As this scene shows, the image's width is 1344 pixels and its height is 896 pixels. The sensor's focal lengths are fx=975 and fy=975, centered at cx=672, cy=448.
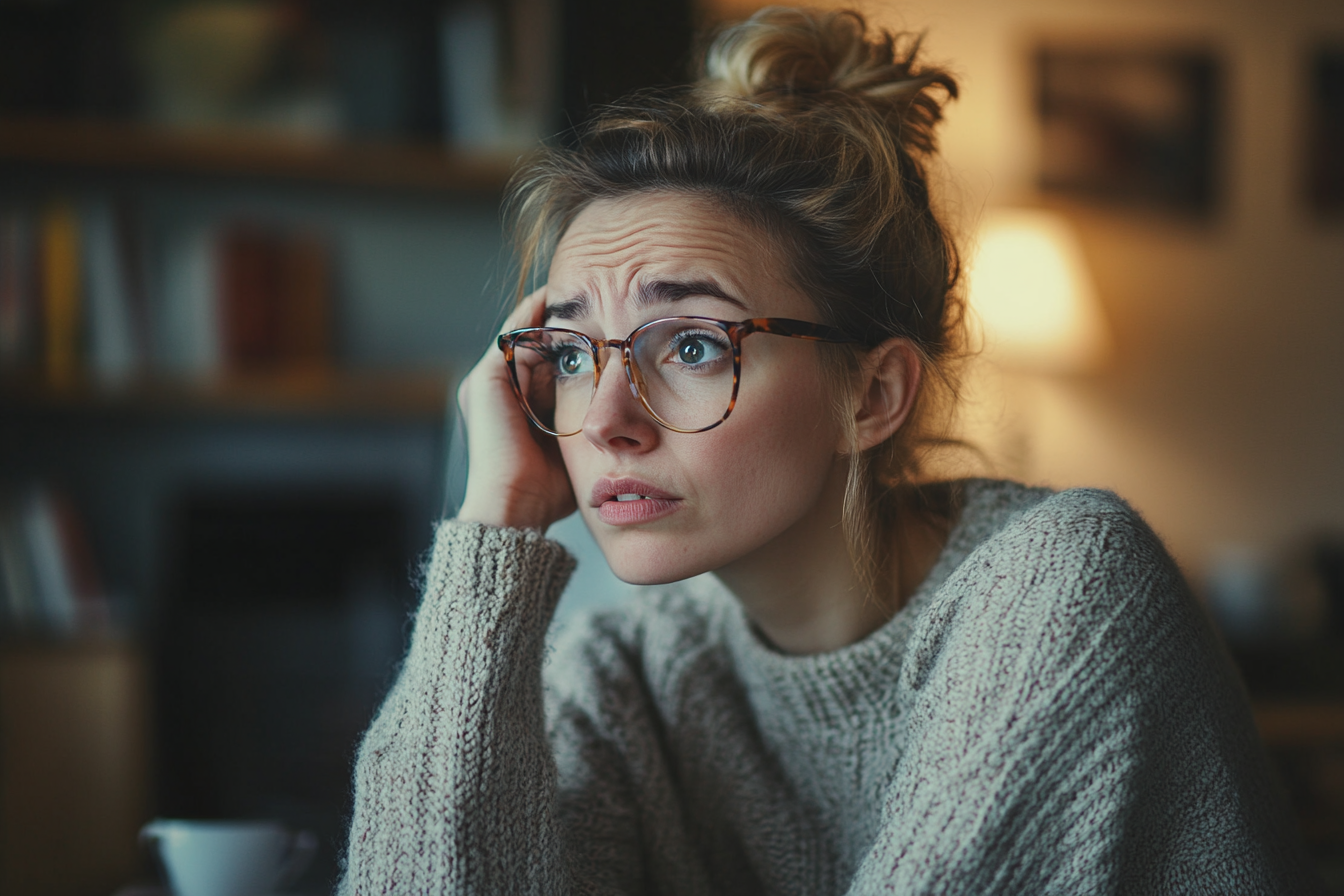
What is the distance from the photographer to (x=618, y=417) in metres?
0.80

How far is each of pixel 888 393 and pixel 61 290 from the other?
1743 millimetres

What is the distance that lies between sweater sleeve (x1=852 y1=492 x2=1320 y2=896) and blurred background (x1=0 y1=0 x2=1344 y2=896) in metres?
0.92

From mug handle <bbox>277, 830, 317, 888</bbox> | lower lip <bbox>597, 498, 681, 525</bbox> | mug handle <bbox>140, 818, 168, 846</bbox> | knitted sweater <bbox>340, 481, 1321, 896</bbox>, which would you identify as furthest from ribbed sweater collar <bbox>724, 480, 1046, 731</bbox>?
mug handle <bbox>140, 818, 168, 846</bbox>

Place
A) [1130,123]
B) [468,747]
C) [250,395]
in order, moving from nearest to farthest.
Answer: [468,747] → [250,395] → [1130,123]

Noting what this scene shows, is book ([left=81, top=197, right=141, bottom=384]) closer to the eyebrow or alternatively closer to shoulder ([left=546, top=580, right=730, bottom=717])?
shoulder ([left=546, top=580, right=730, bottom=717])

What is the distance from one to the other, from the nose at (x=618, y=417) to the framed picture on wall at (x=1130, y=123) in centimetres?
211

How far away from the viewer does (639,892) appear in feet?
3.02

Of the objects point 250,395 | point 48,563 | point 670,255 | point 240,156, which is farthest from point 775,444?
point 48,563

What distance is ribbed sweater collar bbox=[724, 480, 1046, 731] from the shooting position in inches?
34.5

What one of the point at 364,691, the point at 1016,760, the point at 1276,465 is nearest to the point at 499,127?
the point at 364,691

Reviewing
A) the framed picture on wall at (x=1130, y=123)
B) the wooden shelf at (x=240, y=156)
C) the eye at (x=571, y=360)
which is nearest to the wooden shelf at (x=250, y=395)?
the wooden shelf at (x=240, y=156)

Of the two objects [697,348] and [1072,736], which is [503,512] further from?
[1072,736]

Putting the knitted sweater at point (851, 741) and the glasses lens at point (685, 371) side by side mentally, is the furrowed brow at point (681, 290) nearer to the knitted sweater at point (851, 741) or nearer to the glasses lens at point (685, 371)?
the glasses lens at point (685, 371)

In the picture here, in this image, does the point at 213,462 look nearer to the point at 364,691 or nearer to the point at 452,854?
the point at 364,691
